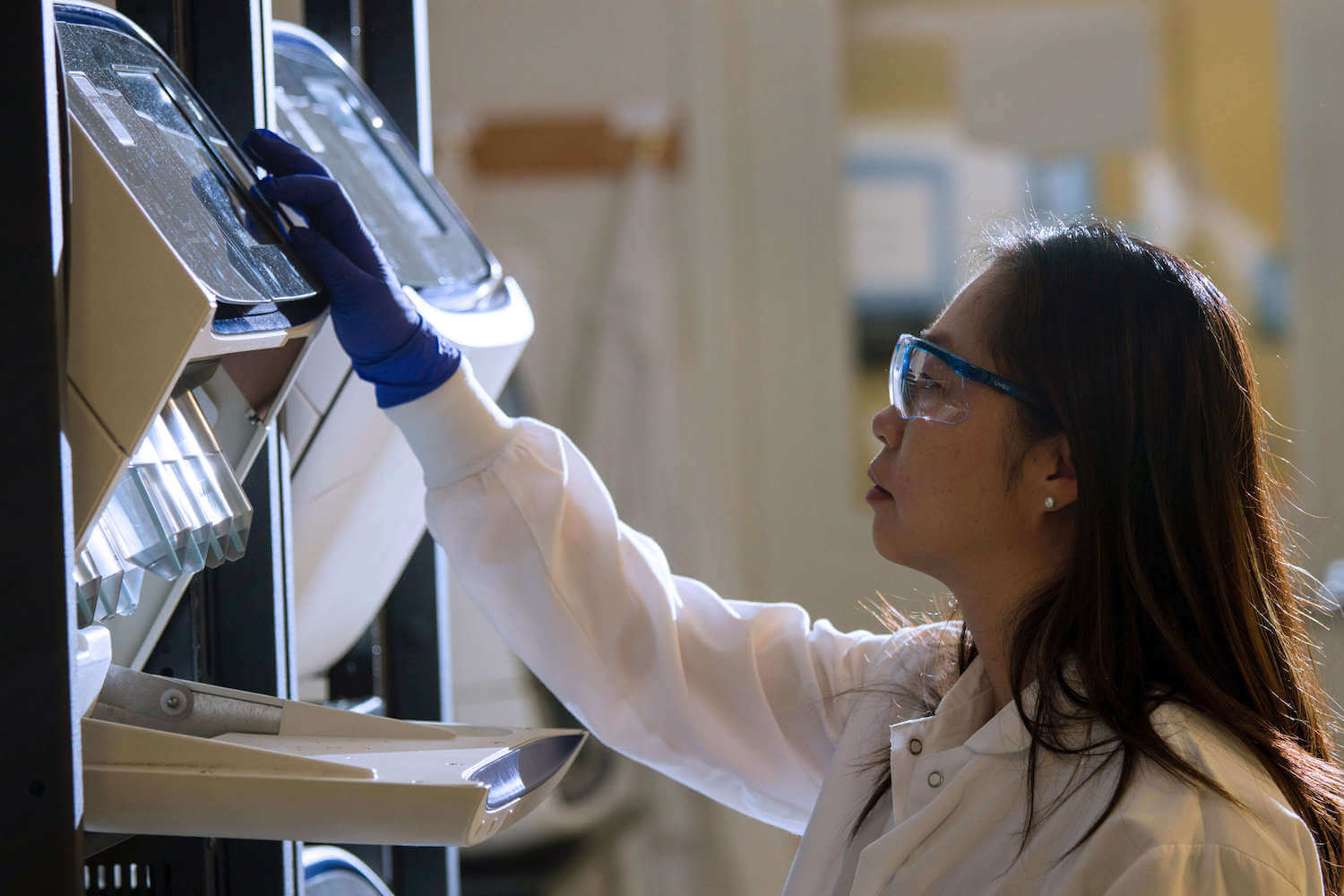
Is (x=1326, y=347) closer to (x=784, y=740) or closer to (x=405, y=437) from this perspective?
(x=784, y=740)

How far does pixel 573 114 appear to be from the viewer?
2762mm

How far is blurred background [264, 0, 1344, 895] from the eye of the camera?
9.04ft

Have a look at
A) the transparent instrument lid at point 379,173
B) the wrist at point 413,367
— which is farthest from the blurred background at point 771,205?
the wrist at point 413,367

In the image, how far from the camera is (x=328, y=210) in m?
1.04

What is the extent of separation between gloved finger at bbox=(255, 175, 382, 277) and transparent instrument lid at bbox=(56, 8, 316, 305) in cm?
2

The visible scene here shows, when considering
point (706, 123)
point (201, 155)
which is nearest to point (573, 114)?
point (706, 123)

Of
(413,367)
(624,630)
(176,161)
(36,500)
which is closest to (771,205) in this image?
(624,630)

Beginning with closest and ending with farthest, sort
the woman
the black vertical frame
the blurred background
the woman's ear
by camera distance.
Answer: the black vertical frame < the woman < the woman's ear < the blurred background

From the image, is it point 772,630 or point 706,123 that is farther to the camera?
point 706,123

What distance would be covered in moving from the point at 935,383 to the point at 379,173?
→ 0.65m

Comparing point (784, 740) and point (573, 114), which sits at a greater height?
point (573, 114)

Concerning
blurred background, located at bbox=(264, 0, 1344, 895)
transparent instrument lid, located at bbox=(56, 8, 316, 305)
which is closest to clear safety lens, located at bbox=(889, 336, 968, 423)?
transparent instrument lid, located at bbox=(56, 8, 316, 305)

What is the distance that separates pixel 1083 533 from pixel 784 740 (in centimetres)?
43

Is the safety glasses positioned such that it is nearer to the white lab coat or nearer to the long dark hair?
the long dark hair
